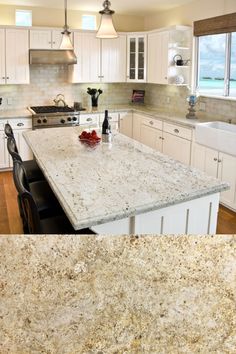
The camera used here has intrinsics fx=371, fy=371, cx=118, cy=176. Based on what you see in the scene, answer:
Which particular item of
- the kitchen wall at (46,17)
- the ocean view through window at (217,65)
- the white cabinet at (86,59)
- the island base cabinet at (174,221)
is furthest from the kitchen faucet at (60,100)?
the island base cabinet at (174,221)

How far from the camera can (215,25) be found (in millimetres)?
5062

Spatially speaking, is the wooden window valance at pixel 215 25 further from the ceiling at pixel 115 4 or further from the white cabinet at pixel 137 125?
A: the white cabinet at pixel 137 125

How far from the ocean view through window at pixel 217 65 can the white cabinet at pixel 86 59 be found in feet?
6.00

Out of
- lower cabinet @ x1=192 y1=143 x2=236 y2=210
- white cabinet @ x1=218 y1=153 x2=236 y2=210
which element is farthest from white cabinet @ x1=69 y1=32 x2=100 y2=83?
white cabinet @ x1=218 y1=153 x2=236 y2=210

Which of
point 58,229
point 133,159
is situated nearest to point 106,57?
point 133,159

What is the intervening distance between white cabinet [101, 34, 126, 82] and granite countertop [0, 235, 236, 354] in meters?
5.77

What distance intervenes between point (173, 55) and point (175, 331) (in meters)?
5.51

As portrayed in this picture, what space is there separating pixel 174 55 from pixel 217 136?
2067mm

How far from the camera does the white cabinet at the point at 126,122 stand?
665 cm

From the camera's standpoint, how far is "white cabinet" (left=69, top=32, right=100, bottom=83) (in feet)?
20.7

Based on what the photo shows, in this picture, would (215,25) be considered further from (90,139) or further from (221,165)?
(90,139)

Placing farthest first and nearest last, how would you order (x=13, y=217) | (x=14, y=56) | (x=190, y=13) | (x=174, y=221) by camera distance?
(x=14, y=56) → (x=190, y=13) → (x=13, y=217) → (x=174, y=221)

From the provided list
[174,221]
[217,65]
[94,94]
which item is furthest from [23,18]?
[174,221]

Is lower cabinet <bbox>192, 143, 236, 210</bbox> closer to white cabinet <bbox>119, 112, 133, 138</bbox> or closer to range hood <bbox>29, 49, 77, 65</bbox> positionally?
white cabinet <bbox>119, 112, 133, 138</bbox>
